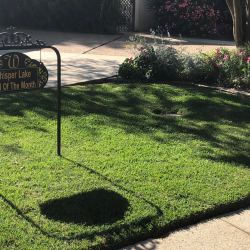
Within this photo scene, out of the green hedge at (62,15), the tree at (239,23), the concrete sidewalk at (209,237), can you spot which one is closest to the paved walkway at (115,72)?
the concrete sidewalk at (209,237)

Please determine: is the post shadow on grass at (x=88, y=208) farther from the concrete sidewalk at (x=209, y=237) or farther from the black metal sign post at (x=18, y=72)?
the black metal sign post at (x=18, y=72)

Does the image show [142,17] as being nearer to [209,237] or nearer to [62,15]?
[62,15]

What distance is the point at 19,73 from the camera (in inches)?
149

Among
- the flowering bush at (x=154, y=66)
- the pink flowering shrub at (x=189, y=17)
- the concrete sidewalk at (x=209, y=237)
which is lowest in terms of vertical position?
the concrete sidewalk at (x=209, y=237)

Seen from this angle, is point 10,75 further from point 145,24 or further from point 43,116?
point 145,24

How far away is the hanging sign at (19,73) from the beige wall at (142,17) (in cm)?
1479

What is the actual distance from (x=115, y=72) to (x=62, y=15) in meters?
9.22

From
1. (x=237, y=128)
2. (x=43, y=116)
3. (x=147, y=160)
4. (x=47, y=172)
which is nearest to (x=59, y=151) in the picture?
(x=47, y=172)

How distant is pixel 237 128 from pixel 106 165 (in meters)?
2.41

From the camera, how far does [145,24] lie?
18531 millimetres

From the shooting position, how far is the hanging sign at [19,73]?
12.1 ft

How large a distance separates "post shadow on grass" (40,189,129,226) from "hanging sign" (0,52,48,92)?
1.22 metres

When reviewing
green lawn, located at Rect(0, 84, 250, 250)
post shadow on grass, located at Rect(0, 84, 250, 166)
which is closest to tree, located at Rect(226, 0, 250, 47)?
post shadow on grass, located at Rect(0, 84, 250, 166)

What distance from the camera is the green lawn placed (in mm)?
3245
